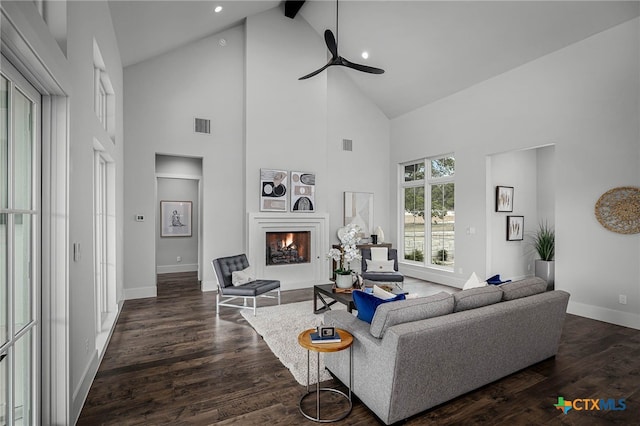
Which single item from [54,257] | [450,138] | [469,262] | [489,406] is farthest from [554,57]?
[54,257]

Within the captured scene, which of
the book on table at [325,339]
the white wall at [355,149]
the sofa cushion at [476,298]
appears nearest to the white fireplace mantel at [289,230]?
the white wall at [355,149]

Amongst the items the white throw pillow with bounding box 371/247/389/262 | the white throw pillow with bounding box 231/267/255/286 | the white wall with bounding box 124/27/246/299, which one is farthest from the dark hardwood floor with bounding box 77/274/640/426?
the white throw pillow with bounding box 371/247/389/262

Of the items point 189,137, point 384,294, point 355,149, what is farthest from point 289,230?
point 384,294

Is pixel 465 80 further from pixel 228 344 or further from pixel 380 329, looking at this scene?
pixel 228 344

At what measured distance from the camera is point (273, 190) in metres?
6.20

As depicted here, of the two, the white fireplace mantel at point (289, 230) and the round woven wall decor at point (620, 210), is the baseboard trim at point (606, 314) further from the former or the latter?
the white fireplace mantel at point (289, 230)

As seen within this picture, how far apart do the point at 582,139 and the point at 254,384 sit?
16.9 feet

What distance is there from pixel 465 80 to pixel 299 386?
5805mm

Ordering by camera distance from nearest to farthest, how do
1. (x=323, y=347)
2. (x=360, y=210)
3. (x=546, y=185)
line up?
(x=323, y=347)
(x=546, y=185)
(x=360, y=210)

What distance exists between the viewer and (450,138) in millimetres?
6504

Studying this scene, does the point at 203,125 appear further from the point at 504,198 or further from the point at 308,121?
the point at 504,198

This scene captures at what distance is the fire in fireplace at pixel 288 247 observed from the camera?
20.7 ft

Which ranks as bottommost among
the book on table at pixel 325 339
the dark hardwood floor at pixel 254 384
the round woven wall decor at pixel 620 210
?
the dark hardwood floor at pixel 254 384

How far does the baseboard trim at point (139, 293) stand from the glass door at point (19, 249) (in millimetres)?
3900
